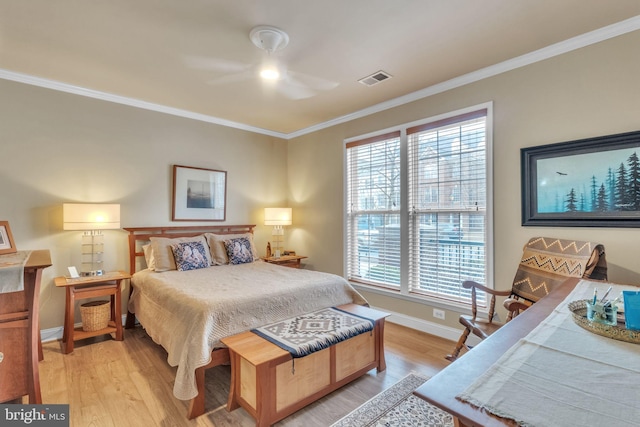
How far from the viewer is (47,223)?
3.16 meters

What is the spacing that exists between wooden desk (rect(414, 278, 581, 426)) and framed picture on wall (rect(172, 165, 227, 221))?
12.8ft

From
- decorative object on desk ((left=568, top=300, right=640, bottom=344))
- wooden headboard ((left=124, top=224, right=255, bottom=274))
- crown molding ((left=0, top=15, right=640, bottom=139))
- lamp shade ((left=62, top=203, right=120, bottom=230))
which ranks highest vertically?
crown molding ((left=0, top=15, right=640, bottom=139))

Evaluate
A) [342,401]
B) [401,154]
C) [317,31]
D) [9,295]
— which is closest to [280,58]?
[317,31]

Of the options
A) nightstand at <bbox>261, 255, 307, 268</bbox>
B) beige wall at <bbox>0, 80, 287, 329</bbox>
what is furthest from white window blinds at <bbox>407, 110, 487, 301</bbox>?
beige wall at <bbox>0, 80, 287, 329</bbox>

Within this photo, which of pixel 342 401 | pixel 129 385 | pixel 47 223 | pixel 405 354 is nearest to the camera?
pixel 342 401

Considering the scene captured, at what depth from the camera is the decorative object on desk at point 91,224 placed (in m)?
3.03

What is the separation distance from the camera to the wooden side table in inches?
115

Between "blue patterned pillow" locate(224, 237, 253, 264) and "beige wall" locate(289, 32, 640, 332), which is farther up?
"beige wall" locate(289, 32, 640, 332)

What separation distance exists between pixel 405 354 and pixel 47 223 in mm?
3851

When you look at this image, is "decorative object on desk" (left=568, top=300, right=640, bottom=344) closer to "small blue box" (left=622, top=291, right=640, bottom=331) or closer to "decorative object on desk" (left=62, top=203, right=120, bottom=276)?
"small blue box" (left=622, top=291, right=640, bottom=331)

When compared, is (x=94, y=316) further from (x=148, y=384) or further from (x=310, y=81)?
(x=310, y=81)

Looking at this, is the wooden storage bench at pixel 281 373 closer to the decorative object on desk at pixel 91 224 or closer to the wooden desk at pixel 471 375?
the wooden desk at pixel 471 375

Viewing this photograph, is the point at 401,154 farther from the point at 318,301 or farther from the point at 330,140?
the point at 318,301

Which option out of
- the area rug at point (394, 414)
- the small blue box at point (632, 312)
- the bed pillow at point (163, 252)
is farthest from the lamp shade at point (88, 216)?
the small blue box at point (632, 312)
